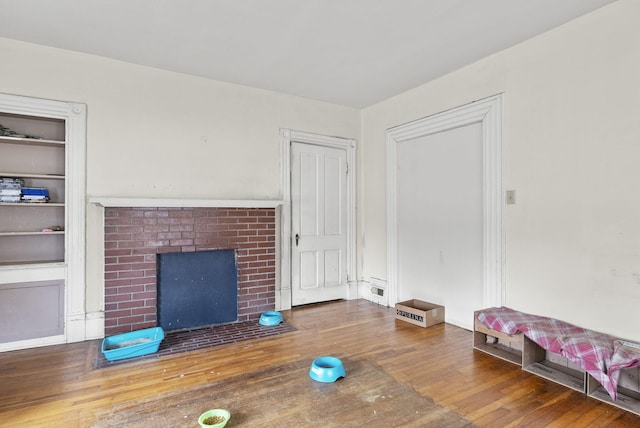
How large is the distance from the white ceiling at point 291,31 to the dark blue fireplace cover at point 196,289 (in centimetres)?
199

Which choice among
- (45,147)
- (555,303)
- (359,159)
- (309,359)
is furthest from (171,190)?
(555,303)

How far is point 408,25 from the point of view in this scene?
279cm

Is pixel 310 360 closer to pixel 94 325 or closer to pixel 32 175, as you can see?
pixel 94 325

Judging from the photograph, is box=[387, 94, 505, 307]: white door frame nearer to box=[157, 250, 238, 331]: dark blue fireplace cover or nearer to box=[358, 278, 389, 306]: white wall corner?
box=[358, 278, 389, 306]: white wall corner

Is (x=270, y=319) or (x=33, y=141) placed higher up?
(x=33, y=141)

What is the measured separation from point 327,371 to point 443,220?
2182mm

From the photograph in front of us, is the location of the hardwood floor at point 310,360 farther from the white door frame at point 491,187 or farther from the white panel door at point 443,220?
the white door frame at point 491,187


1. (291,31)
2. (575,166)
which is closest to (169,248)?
(291,31)

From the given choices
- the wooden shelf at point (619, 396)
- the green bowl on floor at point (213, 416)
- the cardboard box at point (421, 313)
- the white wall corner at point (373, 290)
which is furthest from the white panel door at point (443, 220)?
the green bowl on floor at point (213, 416)

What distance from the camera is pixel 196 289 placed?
372cm

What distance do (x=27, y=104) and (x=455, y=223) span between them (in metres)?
4.23

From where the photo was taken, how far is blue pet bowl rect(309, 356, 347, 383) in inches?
98.6

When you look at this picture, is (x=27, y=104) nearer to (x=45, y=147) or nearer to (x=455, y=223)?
(x=45, y=147)

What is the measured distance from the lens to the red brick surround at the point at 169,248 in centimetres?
336
